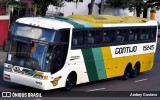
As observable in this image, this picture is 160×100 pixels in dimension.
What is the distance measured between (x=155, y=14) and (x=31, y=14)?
121ft

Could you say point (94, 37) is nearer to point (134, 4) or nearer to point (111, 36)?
point (111, 36)

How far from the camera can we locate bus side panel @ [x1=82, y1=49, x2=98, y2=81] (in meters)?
19.0

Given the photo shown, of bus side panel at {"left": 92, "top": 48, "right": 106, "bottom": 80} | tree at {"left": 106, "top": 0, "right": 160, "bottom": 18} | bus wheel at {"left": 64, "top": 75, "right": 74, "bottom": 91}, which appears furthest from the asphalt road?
tree at {"left": 106, "top": 0, "right": 160, "bottom": 18}

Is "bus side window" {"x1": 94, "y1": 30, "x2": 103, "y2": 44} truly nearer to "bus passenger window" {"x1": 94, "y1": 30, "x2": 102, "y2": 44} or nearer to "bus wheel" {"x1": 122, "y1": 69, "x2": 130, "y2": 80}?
"bus passenger window" {"x1": 94, "y1": 30, "x2": 102, "y2": 44}

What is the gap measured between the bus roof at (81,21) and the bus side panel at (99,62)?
107 cm

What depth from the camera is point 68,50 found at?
17.7m

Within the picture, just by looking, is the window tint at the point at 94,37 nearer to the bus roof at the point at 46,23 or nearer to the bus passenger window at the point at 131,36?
the bus roof at the point at 46,23

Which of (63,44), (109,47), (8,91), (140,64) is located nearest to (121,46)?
(109,47)

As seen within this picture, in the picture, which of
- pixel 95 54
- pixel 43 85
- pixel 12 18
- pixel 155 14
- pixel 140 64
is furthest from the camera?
pixel 155 14

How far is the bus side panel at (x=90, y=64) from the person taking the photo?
19000 millimetres

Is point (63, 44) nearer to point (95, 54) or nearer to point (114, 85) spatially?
point (95, 54)

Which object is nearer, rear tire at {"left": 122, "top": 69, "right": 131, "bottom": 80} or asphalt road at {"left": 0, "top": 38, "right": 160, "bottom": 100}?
asphalt road at {"left": 0, "top": 38, "right": 160, "bottom": 100}

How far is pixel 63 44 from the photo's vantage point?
17359 mm

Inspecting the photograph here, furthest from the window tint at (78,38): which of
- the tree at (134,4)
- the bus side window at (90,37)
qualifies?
the tree at (134,4)
